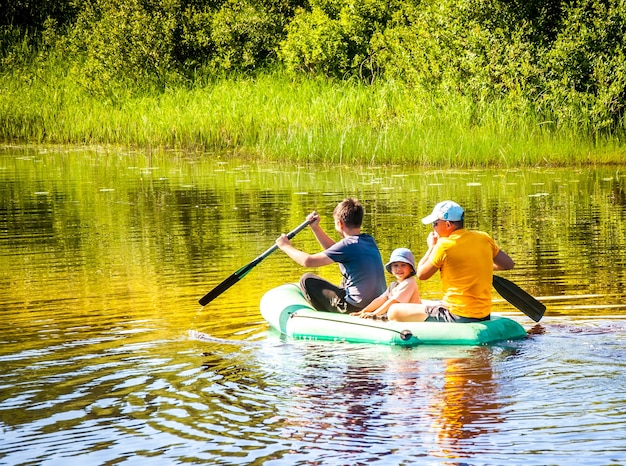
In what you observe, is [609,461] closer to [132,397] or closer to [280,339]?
[132,397]

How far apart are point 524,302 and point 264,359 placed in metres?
2.11

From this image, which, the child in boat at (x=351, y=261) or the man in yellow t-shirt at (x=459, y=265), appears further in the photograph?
the child in boat at (x=351, y=261)

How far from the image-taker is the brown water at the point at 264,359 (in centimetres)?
562

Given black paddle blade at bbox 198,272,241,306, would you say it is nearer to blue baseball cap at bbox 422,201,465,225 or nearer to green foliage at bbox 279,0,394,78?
blue baseball cap at bbox 422,201,465,225

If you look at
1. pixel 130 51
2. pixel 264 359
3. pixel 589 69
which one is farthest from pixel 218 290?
pixel 130 51

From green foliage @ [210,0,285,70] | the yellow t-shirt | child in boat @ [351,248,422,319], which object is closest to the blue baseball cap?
the yellow t-shirt

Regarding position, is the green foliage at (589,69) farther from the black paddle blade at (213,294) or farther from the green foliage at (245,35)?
the black paddle blade at (213,294)

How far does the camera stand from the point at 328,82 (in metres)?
25.8

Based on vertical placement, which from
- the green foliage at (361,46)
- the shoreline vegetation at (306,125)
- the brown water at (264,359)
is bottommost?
the brown water at (264,359)

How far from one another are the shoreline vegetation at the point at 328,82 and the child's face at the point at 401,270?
12.0 metres

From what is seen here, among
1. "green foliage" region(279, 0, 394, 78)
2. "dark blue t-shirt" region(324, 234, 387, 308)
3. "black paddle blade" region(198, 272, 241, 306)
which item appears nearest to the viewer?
"dark blue t-shirt" region(324, 234, 387, 308)

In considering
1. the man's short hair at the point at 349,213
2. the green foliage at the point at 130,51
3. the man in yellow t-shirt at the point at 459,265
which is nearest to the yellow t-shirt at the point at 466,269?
the man in yellow t-shirt at the point at 459,265

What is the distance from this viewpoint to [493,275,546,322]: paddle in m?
8.46

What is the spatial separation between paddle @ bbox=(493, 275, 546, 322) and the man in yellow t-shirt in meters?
0.50
